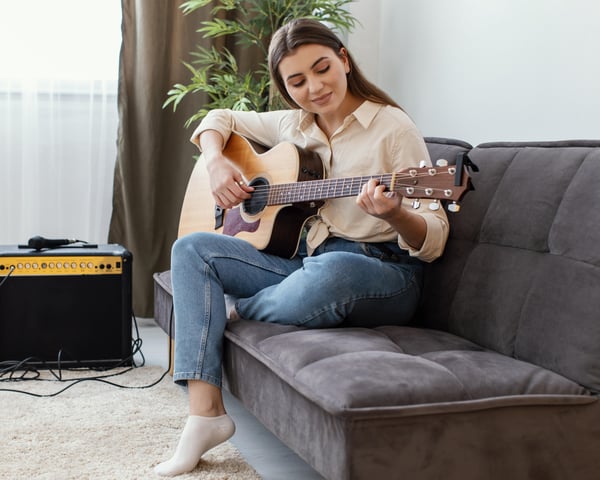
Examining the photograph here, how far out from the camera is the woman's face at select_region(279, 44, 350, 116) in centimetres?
203

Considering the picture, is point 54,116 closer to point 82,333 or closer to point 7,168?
point 7,168

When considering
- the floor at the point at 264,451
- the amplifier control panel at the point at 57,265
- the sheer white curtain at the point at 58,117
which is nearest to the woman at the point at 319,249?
the floor at the point at 264,451

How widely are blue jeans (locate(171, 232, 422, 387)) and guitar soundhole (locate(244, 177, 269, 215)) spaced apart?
16 cm

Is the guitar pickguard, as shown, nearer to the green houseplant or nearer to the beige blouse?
the beige blouse

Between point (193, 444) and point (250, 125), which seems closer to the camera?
point (193, 444)

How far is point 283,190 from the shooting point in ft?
6.78

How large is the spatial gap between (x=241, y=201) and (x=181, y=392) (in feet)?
2.11

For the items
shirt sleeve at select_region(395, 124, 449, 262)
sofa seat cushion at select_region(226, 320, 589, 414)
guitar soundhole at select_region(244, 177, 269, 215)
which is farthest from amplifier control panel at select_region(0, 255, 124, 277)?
shirt sleeve at select_region(395, 124, 449, 262)

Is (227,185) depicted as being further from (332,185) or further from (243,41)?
(243,41)

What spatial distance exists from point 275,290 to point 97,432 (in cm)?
61

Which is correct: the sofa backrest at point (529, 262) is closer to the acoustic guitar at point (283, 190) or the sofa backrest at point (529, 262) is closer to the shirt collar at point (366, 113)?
the acoustic guitar at point (283, 190)

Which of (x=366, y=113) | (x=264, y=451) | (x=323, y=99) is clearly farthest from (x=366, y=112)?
(x=264, y=451)

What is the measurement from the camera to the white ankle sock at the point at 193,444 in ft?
5.81

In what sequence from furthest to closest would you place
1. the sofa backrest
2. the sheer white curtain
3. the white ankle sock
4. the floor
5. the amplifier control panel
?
the sheer white curtain < the amplifier control panel < the floor < the white ankle sock < the sofa backrest
